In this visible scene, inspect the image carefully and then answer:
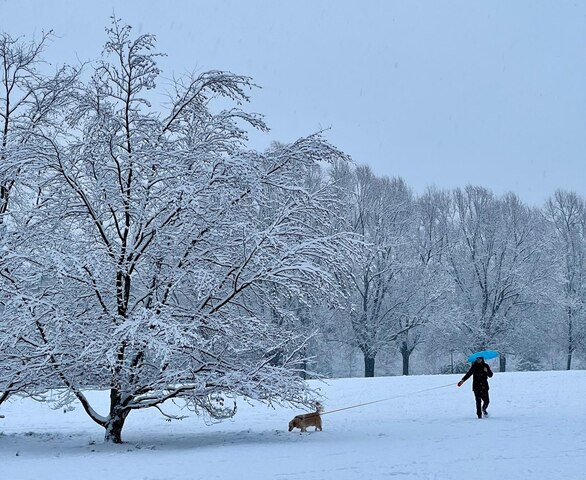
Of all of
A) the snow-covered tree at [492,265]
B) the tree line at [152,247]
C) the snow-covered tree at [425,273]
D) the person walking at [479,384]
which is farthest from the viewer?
the snow-covered tree at [492,265]

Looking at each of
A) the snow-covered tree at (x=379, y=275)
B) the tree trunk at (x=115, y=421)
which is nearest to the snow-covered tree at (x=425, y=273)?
the snow-covered tree at (x=379, y=275)

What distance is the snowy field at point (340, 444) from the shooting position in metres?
8.36

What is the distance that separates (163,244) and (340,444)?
4557 mm

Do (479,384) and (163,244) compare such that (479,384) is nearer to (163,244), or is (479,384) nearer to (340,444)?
(340,444)

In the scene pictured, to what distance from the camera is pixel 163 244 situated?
11.7 m

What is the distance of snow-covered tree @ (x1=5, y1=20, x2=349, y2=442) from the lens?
11.2 meters

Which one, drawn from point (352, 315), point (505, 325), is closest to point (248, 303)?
point (352, 315)

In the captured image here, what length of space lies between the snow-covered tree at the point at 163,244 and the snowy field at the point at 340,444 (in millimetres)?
1153

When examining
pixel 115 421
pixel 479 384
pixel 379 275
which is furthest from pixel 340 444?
pixel 379 275

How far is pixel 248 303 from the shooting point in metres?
13.8

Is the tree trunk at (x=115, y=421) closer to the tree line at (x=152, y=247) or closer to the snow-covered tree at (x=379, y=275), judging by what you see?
the tree line at (x=152, y=247)

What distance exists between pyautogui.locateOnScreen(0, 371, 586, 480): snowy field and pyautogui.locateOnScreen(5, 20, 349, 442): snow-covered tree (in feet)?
3.78

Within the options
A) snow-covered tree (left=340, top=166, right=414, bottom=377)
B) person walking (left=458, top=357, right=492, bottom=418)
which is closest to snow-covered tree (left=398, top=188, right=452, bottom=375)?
snow-covered tree (left=340, top=166, right=414, bottom=377)

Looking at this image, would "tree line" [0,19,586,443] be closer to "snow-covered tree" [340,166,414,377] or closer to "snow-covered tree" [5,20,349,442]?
"snow-covered tree" [5,20,349,442]
